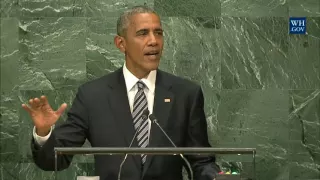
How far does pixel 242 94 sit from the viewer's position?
5176 millimetres

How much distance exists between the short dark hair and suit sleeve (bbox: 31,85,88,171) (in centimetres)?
45

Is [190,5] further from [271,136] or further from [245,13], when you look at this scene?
[271,136]

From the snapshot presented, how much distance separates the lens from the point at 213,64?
203 inches

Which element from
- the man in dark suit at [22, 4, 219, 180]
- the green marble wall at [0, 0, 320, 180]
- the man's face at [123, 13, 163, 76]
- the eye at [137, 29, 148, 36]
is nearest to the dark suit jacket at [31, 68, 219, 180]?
the man in dark suit at [22, 4, 219, 180]

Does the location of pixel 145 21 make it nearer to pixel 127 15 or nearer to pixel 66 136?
pixel 127 15

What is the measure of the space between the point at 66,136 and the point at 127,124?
1.09 ft

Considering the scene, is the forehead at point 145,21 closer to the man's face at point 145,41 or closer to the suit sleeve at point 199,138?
the man's face at point 145,41

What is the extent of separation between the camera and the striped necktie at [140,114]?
10.5 ft

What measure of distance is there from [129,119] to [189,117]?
36 cm

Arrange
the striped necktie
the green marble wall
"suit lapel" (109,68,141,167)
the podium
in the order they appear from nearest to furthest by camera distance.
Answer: the podium < the striped necktie < "suit lapel" (109,68,141,167) < the green marble wall

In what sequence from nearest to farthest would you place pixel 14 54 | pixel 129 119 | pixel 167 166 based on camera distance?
pixel 167 166 < pixel 129 119 < pixel 14 54

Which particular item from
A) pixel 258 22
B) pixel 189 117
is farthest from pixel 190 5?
pixel 189 117

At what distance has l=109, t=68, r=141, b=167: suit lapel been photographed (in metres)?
3.34

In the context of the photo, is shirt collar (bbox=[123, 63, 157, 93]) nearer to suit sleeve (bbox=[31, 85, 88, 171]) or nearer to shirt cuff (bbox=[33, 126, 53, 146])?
suit sleeve (bbox=[31, 85, 88, 171])
